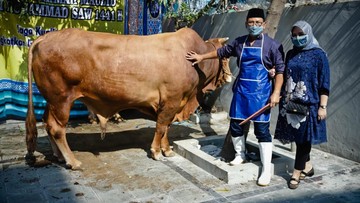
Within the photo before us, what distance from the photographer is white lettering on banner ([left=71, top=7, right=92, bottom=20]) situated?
700 centimetres

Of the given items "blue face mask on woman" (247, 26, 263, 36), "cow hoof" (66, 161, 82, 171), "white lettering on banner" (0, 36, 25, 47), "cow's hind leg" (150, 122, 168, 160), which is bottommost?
"cow hoof" (66, 161, 82, 171)

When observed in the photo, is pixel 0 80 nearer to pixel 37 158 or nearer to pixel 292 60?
pixel 37 158

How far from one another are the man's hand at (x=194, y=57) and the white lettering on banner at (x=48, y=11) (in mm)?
3267

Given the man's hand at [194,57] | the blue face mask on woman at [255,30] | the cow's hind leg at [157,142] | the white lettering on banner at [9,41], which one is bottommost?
the cow's hind leg at [157,142]

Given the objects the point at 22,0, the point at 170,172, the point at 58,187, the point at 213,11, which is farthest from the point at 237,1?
the point at 58,187

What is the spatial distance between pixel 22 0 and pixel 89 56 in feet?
7.93

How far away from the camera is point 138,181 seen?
4.20 metres

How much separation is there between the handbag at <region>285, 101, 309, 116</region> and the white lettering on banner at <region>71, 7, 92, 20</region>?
4701mm

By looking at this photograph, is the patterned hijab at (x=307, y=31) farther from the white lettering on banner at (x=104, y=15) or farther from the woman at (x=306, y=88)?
the white lettering on banner at (x=104, y=15)

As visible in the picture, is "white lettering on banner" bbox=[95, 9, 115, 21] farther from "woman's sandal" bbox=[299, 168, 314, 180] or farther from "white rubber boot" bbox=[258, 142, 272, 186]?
"woman's sandal" bbox=[299, 168, 314, 180]

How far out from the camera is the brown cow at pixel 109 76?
4.45m

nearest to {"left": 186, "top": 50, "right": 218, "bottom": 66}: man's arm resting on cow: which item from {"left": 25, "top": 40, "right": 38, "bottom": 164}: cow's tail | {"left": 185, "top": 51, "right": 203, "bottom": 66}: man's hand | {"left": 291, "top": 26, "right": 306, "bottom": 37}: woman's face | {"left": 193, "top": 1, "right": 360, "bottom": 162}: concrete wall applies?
{"left": 185, "top": 51, "right": 203, "bottom": 66}: man's hand

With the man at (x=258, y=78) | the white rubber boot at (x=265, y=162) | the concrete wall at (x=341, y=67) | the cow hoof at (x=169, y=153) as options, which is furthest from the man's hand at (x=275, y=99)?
the cow hoof at (x=169, y=153)

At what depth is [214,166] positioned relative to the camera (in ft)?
14.1
